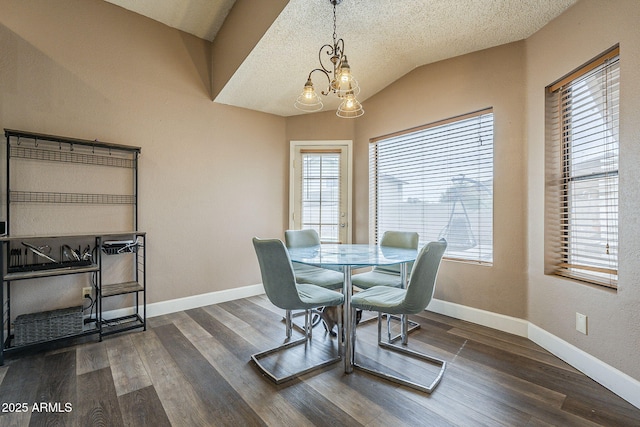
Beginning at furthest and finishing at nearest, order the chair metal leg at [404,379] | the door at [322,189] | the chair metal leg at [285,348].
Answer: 1. the door at [322,189]
2. the chair metal leg at [285,348]
3. the chair metal leg at [404,379]

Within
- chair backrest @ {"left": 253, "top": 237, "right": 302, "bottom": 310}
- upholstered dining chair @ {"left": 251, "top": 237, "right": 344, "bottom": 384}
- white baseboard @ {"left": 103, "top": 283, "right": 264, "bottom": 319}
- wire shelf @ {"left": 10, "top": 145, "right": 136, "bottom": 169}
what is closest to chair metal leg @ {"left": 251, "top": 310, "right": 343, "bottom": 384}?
upholstered dining chair @ {"left": 251, "top": 237, "right": 344, "bottom": 384}

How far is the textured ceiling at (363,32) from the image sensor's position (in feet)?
7.29

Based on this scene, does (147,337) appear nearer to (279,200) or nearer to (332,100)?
(279,200)

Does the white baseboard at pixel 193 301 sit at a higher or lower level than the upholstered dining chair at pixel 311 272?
lower

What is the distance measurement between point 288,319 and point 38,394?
5.17 ft

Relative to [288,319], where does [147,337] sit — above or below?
below

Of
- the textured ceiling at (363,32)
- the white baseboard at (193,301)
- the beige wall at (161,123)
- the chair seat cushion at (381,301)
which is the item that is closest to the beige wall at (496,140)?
the textured ceiling at (363,32)

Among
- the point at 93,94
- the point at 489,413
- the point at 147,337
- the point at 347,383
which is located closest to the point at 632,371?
the point at 489,413

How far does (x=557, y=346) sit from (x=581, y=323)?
0.29 metres

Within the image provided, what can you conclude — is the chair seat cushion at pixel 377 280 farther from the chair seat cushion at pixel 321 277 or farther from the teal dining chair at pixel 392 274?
the chair seat cushion at pixel 321 277

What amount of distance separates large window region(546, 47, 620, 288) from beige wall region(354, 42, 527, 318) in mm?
250

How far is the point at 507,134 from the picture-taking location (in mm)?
2658

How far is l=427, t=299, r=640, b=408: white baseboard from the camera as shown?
1.69 meters

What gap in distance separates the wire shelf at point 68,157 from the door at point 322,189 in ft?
6.40
